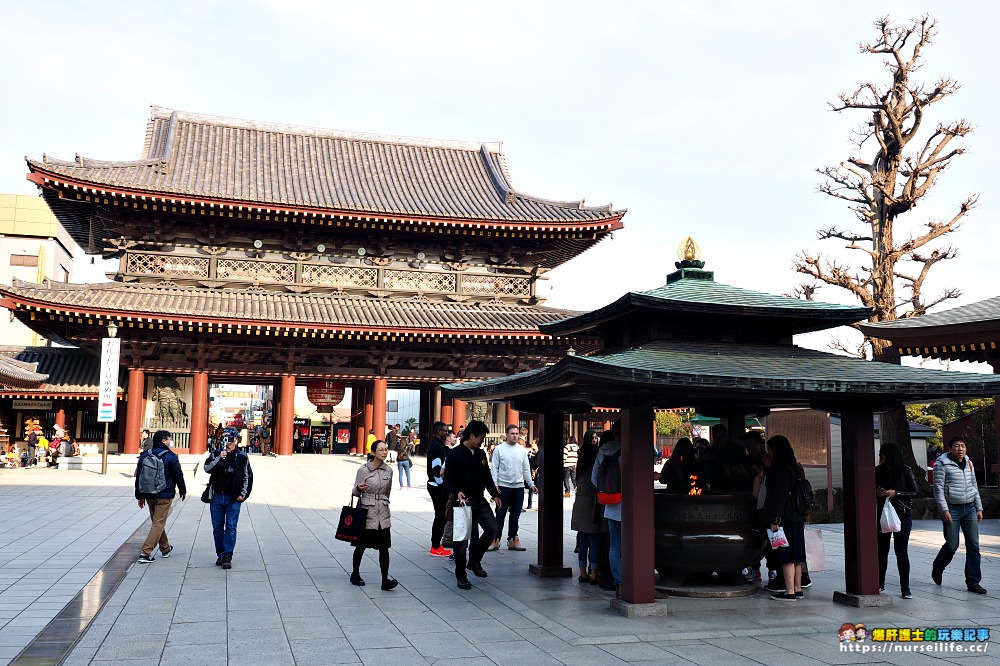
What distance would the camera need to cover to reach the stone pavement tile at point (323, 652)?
632cm

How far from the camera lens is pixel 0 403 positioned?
26875 millimetres

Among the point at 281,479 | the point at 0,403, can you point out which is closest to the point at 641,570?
the point at 281,479

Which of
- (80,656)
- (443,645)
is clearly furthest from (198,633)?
(443,645)

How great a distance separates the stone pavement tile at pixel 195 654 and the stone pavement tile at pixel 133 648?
8 centimetres

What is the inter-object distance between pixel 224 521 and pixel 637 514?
18.2 ft

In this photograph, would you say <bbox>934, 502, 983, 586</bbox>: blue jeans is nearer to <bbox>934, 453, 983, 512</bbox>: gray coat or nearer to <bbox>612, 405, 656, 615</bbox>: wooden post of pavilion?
<bbox>934, 453, 983, 512</bbox>: gray coat

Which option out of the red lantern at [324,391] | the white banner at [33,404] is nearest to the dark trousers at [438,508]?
the red lantern at [324,391]

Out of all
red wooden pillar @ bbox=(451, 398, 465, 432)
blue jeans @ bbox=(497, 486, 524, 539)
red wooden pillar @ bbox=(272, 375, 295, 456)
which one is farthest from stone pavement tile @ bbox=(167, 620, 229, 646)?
red wooden pillar @ bbox=(451, 398, 465, 432)

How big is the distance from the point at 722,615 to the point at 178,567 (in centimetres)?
674

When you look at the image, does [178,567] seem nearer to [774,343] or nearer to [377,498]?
[377,498]

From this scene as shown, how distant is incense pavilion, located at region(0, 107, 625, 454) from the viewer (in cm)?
2562

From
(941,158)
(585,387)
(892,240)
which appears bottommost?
(585,387)

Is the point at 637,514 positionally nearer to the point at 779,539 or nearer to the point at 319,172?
the point at 779,539

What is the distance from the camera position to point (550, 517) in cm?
1023
